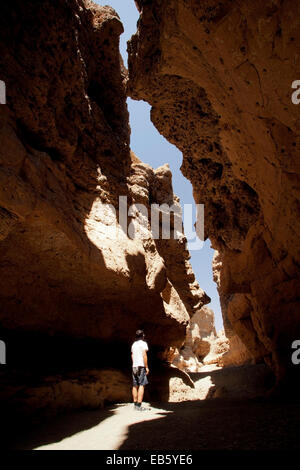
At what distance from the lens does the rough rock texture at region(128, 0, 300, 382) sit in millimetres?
3221

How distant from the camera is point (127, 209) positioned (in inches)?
315

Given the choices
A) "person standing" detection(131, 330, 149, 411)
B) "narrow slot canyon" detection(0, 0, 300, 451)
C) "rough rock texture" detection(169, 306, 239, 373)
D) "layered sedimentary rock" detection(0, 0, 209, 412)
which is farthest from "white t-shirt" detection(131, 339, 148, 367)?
"rough rock texture" detection(169, 306, 239, 373)

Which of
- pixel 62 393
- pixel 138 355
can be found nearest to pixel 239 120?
pixel 138 355

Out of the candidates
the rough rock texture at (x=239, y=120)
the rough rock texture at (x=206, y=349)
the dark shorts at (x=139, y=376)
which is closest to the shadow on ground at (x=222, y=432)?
the dark shorts at (x=139, y=376)

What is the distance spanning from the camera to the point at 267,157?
4738 millimetres

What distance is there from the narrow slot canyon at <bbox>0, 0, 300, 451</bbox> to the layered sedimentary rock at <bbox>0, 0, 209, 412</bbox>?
4cm

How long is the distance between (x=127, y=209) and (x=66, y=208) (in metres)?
2.93

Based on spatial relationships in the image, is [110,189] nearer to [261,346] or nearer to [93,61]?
[93,61]

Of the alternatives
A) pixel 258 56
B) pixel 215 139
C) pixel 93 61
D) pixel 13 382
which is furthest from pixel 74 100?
pixel 13 382

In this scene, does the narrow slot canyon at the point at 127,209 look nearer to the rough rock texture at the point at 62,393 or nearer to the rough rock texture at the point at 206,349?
the rough rock texture at the point at 62,393

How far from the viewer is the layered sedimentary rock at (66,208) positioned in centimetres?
467

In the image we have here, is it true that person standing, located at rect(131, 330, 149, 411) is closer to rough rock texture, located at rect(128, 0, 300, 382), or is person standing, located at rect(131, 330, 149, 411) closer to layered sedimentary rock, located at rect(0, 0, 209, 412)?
layered sedimentary rock, located at rect(0, 0, 209, 412)

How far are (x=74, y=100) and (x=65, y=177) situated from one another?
6.91 feet

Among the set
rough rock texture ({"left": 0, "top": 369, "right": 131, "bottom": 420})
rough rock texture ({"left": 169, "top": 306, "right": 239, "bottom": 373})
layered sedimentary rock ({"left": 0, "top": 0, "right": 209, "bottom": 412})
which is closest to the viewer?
layered sedimentary rock ({"left": 0, "top": 0, "right": 209, "bottom": 412})
